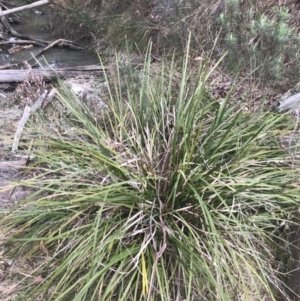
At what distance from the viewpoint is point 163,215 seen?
2338 mm

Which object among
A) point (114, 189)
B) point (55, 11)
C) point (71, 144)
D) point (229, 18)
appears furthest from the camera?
point (55, 11)

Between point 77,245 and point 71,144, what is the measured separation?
2.00 feet

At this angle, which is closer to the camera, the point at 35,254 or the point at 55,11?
the point at 35,254

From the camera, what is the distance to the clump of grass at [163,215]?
7.13ft

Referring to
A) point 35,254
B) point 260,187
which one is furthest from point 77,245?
point 260,187

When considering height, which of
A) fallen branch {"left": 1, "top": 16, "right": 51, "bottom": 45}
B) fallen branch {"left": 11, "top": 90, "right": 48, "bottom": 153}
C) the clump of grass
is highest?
the clump of grass

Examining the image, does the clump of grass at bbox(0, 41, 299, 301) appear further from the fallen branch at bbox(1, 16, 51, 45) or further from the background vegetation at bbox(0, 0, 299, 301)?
the fallen branch at bbox(1, 16, 51, 45)

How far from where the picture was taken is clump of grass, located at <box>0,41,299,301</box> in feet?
7.13

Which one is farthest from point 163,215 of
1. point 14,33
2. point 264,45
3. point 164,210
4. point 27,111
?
point 14,33

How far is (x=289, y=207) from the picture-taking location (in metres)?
2.38

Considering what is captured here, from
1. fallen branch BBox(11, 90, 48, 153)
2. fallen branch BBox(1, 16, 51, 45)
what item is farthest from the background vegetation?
fallen branch BBox(1, 16, 51, 45)

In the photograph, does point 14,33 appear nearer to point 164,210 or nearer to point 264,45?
point 264,45

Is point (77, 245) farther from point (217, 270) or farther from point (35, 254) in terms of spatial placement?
point (217, 270)

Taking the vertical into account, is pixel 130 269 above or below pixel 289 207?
below
